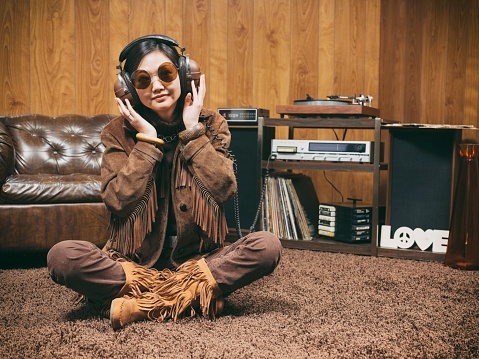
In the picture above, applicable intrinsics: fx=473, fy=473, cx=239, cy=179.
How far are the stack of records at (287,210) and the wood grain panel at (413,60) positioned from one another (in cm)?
94

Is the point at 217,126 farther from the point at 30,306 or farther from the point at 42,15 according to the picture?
the point at 42,15

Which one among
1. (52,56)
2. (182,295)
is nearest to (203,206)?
(182,295)

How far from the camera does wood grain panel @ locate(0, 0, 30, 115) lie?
10.3ft

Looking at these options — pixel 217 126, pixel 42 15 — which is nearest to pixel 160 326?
pixel 217 126

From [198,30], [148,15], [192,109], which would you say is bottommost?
[192,109]

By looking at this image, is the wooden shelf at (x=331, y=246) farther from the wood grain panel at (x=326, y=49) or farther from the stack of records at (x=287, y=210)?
the wood grain panel at (x=326, y=49)

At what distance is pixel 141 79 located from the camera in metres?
1.40

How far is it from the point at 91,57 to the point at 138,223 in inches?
83.7

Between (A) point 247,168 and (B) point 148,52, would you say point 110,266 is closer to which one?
(B) point 148,52

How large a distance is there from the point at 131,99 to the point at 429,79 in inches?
83.1

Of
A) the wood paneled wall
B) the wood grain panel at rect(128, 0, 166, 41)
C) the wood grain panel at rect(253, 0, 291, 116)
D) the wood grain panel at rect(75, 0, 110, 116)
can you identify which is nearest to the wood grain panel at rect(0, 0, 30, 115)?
the wood paneled wall

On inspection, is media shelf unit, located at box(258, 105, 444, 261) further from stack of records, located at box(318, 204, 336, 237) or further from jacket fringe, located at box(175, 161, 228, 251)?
jacket fringe, located at box(175, 161, 228, 251)

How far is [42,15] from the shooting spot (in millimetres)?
3160

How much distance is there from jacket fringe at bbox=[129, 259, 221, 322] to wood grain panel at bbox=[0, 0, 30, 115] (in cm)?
234
